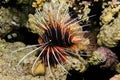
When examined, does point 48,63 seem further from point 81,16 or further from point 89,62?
point 81,16

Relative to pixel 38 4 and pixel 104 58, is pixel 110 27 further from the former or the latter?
pixel 38 4

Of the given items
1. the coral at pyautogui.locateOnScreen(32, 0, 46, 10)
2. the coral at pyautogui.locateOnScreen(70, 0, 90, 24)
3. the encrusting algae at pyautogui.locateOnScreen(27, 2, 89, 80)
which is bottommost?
the encrusting algae at pyautogui.locateOnScreen(27, 2, 89, 80)

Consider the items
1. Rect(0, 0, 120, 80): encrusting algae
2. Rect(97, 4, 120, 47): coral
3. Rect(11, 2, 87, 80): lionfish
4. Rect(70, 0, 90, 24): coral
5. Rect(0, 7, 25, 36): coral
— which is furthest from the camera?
Rect(0, 7, 25, 36): coral

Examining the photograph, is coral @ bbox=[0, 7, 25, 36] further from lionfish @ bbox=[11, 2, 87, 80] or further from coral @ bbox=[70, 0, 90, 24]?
coral @ bbox=[70, 0, 90, 24]

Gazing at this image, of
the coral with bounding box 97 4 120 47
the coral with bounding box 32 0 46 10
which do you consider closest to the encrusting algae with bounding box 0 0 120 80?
the coral with bounding box 97 4 120 47

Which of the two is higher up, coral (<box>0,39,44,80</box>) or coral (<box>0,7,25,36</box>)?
coral (<box>0,7,25,36</box>)
